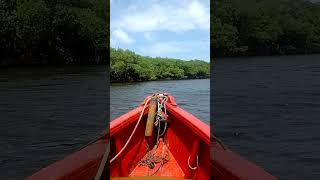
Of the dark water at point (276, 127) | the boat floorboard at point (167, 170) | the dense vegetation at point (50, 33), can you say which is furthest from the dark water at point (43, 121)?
the dense vegetation at point (50, 33)

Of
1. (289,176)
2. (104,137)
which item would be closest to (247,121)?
(289,176)

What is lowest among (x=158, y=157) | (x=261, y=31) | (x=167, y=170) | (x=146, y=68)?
(x=167, y=170)

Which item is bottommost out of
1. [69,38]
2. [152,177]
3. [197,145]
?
[152,177]

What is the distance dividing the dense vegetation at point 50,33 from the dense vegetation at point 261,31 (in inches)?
1099

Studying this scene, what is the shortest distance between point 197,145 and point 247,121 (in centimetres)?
1278

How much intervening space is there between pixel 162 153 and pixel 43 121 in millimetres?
13553

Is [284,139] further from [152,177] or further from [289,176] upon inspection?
[152,177]

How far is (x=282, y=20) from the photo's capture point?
95.0m

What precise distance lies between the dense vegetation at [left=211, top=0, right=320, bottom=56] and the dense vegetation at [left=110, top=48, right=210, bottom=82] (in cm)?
1335

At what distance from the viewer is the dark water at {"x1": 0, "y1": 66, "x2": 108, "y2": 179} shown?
534 inches

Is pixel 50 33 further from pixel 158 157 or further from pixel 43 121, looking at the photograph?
pixel 158 157

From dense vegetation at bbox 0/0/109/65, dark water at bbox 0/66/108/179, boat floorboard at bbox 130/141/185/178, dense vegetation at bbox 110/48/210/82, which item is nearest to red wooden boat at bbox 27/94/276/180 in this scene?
boat floorboard at bbox 130/141/185/178

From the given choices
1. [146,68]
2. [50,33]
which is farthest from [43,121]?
[50,33]

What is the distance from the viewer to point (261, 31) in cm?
9144
